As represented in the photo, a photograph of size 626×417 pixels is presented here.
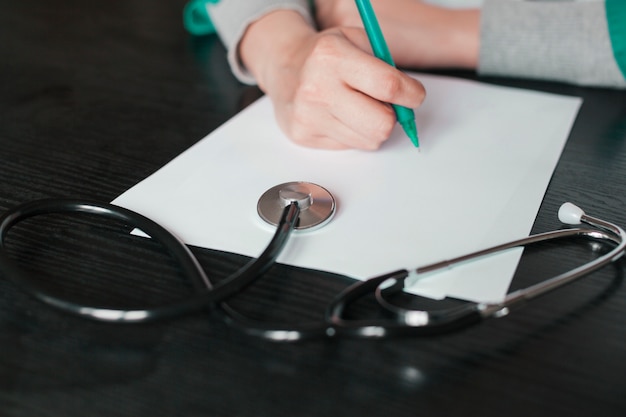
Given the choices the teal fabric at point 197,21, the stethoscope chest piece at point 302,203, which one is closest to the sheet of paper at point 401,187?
the stethoscope chest piece at point 302,203

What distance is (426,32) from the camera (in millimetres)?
826

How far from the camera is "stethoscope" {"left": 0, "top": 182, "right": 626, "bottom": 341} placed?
38 centimetres

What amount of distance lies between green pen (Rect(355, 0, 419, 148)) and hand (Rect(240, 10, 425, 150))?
0.6 inches

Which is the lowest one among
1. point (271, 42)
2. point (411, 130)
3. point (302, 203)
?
point (302, 203)

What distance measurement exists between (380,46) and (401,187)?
0.14m

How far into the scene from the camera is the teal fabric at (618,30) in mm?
738

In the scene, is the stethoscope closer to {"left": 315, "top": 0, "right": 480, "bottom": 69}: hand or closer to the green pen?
the green pen

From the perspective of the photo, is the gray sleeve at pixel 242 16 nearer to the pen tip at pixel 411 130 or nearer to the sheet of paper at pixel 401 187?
the sheet of paper at pixel 401 187

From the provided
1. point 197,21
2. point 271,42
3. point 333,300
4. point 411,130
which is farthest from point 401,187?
point 197,21

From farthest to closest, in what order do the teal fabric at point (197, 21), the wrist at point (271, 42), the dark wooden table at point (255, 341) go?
the teal fabric at point (197, 21) → the wrist at point (271, 42) → the dark wooden table at point (255, 341)

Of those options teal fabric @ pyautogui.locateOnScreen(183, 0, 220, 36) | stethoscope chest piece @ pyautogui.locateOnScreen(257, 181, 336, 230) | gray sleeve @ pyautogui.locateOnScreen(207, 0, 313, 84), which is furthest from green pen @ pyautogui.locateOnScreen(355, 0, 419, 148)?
teal fabric @ pyautogui.locateOnScreen(183, 0, 220, 36)

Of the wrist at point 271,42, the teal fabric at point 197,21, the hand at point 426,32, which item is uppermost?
the teal fabric at point 197,21

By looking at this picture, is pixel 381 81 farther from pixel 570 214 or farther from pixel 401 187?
pixel 570 214

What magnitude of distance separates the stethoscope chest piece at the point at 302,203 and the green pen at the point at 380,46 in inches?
4.9
